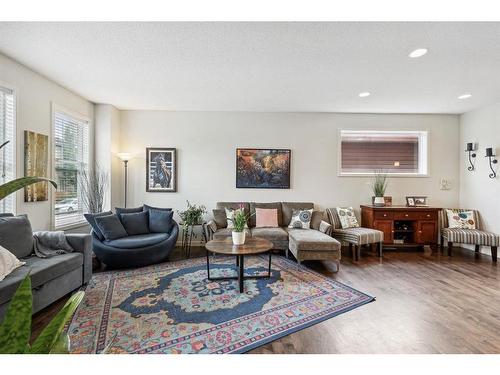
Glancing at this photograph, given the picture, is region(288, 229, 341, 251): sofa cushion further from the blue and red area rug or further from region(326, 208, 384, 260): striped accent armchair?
region(326, 208, 384, 260): striped accent armchair

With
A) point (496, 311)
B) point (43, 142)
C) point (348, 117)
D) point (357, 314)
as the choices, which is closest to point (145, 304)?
point (357, 314)

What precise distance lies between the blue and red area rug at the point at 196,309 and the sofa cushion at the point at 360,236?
1221mm

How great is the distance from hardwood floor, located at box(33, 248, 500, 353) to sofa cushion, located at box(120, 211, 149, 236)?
1.51 metres

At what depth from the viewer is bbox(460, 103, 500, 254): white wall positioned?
421 centimetres

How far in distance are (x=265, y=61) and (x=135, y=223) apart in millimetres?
3083

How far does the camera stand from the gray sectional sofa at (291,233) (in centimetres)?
354

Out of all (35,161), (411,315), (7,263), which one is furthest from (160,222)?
(411,315)

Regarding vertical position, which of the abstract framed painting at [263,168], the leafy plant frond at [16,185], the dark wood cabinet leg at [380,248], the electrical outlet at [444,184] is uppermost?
the abstract framed painting at [263,168]

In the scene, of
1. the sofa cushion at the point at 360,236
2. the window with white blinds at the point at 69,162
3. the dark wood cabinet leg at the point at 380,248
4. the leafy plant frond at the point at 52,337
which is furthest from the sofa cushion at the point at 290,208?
the leafy plant frond at the point at 52,337

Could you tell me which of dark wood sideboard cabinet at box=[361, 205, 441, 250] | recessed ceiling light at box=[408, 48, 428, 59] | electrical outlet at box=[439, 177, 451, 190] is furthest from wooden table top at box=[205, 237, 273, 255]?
A: electrical outlet at box=[439, 177, 451, 190]

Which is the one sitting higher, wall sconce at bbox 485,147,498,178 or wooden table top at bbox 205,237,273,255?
wall sconce at bbox 485,147,498,178

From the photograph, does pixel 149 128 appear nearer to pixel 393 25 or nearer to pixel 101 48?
pixel 101 48

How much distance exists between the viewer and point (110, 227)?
11.9ft

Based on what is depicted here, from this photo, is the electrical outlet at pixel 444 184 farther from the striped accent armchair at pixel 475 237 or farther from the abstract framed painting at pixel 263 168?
the abstract framed painting at pixel 263 168
